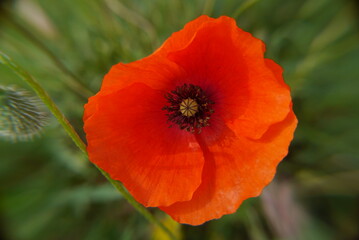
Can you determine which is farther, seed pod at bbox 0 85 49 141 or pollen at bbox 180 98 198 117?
pollen at bbox 180 98 198 117

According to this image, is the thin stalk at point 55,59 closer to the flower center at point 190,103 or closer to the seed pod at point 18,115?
the seed pod at point 18,115

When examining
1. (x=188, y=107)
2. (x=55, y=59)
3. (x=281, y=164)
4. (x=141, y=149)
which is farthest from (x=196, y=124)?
(x=281, y=164)

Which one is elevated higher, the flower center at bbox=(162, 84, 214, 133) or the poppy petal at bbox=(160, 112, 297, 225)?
the flower center at bbox=(162, 84, 214, 133)

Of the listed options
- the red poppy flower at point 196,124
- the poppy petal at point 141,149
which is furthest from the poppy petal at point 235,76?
the poppy petal at point 141,149

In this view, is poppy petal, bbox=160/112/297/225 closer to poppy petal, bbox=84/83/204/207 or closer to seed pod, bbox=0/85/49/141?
poppy petal, bbox=84/83/204/207

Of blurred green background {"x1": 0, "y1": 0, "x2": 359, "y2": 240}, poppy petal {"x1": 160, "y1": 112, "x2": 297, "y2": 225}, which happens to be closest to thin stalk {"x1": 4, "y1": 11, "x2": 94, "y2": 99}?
blurred green background {"x1": 0, "y1": 0, "x2": 359, "y2": 240}

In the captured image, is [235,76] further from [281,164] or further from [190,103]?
[281,164]

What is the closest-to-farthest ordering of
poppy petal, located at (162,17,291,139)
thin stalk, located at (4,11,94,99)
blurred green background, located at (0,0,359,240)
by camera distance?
poppy petal, located at (162,17,291,139) → thin stalk, located at (4,11,94,99) → blurred green background, located at (0,0,359,240)
